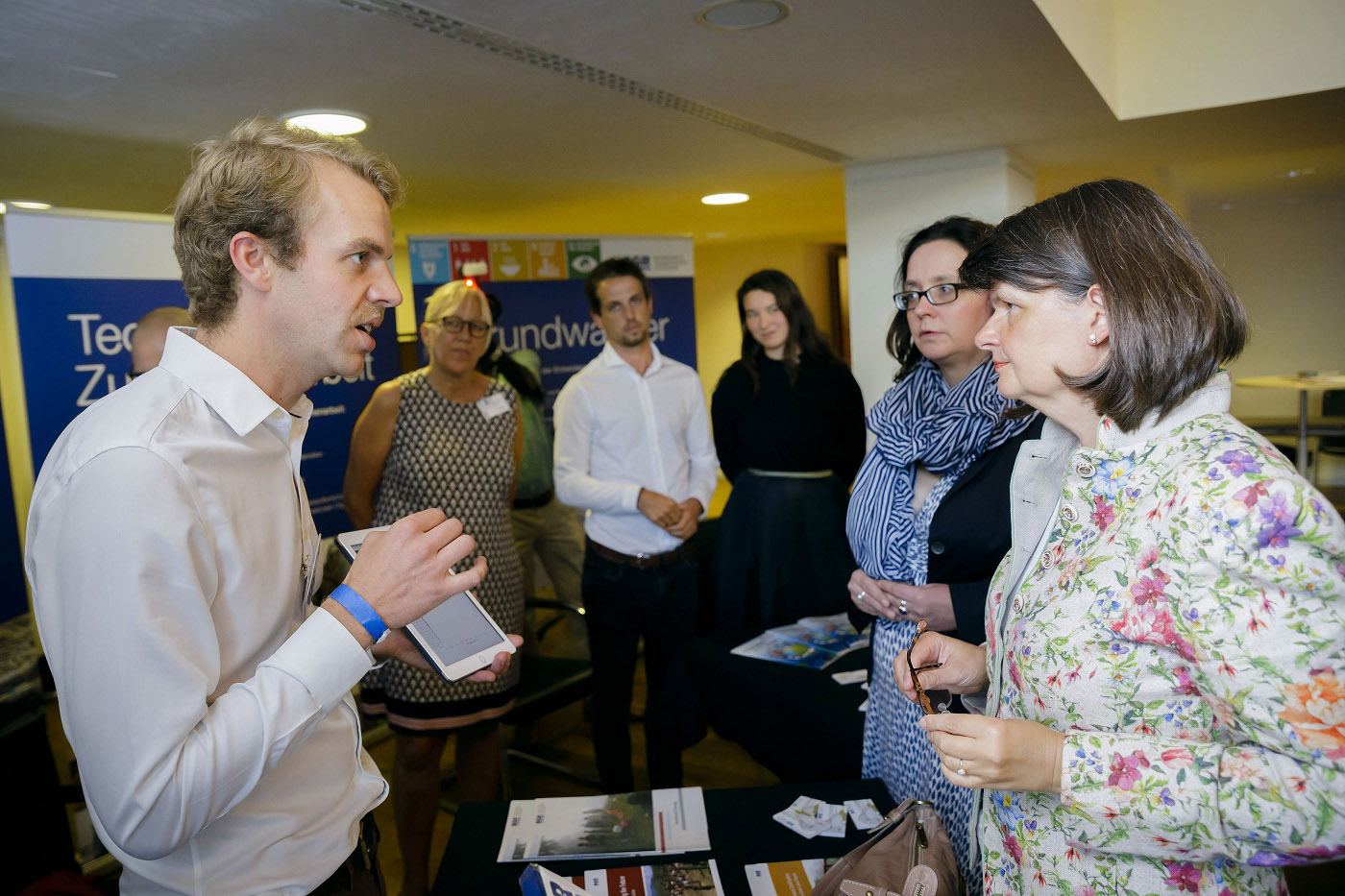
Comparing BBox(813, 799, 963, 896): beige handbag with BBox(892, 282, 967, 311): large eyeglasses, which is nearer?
BBox(813, 799, 963, 896): beige handbag

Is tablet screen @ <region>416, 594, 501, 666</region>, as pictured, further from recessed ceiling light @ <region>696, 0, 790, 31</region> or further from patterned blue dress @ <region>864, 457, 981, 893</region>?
recessed ceiling light @ <region>696, 0, 790, 31</region>

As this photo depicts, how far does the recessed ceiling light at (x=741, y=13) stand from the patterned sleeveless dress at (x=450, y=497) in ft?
4.53

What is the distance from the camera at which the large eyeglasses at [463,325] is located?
2.81m

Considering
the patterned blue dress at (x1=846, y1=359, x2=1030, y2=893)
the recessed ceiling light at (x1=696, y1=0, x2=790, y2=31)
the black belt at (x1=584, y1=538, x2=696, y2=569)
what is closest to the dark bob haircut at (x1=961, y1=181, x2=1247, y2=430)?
the patterned blue dress at (x1=846, y1=359, x2=1030, y2=893)

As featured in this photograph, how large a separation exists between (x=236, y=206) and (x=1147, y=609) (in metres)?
1.24

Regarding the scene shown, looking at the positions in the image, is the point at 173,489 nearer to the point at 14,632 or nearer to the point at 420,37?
the point at 420,37

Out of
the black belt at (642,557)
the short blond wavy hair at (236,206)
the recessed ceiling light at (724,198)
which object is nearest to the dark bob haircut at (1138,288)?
the short blond wavy hair at (236,206)

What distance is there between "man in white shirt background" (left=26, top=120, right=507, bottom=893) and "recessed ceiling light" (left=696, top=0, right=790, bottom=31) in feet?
3.11

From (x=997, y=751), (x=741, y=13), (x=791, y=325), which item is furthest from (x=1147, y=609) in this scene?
(x=791, y=325)

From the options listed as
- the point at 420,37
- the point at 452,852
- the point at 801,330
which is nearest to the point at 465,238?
the point at 801,330

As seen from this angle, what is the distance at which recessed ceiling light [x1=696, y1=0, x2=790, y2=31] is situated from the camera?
6.31 ft

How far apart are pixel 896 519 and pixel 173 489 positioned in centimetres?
147

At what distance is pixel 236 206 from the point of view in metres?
1.17

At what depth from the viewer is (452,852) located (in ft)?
5.14
